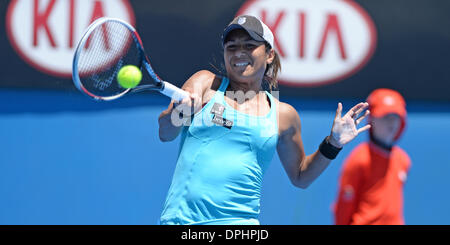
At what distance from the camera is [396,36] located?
4.75 m

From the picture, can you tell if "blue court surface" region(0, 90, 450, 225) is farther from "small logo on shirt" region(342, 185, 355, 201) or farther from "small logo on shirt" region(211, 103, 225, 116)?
"small logo on shirt" region(211, 103, 225, 116)

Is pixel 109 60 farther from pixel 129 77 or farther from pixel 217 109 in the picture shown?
pixel 217 109

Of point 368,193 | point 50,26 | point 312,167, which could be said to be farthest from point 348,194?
point 50,26

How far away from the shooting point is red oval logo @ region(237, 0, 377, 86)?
4605 mm

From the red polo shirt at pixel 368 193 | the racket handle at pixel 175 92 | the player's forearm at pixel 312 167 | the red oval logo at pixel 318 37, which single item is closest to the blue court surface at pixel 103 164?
the red oval logo at pixel 318 37

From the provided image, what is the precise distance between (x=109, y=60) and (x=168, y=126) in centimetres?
48

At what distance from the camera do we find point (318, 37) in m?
4.64

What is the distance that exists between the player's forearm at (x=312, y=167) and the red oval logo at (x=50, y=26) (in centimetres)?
200

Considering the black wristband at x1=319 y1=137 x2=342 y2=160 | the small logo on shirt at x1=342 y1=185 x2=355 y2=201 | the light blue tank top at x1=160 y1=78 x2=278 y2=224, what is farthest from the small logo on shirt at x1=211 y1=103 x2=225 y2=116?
the small logo on shirt at x1=342 y1=185 x2=355 y2=201

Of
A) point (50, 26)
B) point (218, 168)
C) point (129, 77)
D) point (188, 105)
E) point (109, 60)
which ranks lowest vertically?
point (218, 168)

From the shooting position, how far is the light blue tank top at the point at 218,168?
268cm

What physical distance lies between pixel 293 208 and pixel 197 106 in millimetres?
2215

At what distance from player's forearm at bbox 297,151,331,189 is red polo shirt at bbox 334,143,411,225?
616 millimetres

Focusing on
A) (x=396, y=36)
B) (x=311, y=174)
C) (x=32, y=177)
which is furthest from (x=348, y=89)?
(x=32, y=177)
